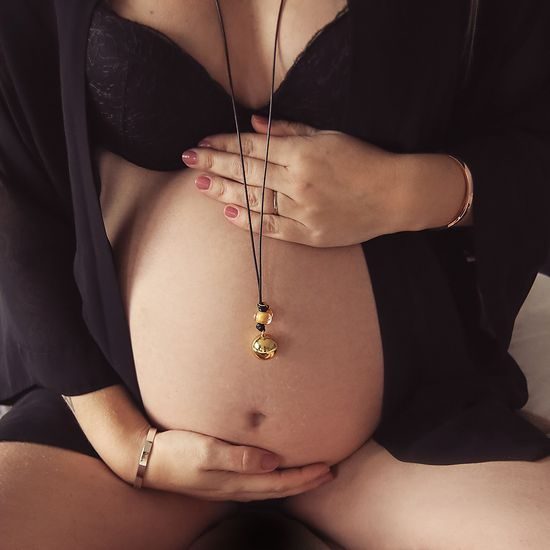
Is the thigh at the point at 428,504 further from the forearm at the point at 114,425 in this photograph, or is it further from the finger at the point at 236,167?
the finger at the point at 236,167

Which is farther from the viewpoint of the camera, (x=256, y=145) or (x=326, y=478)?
(x=326, y=478)

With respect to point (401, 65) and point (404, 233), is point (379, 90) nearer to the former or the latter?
point (401, 65)

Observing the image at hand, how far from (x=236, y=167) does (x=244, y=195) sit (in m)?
0.03

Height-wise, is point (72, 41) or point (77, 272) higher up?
point (72, 41)

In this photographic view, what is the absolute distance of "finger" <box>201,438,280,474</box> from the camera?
2.40 feet

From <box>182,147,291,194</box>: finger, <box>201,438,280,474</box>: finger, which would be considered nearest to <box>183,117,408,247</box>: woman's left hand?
<box>182,147,291,194</box>: finger

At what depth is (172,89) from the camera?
0.66 meters

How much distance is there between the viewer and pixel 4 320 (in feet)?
3.42

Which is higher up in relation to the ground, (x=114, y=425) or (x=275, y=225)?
(x=275, y=225)

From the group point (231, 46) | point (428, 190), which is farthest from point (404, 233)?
point (231, 46)

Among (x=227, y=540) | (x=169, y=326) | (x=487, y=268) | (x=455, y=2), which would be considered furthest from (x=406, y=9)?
(x=227, y=540)

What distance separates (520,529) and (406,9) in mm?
554

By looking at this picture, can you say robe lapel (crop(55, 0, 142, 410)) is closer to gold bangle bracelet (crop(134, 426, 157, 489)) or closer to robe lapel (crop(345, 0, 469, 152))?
gold bangle bracelet (crop(134, 426, 157, 489))

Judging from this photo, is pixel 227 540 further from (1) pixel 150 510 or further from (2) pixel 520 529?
(2) pixel 520 529
